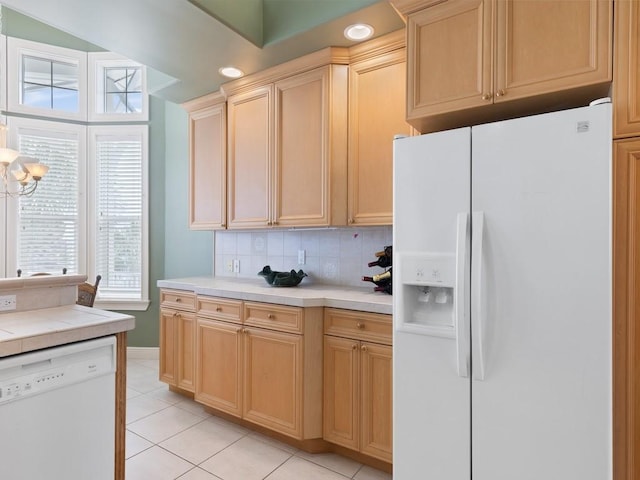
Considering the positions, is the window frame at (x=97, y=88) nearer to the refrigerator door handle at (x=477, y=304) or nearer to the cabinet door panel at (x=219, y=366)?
the cabinet door panel at (x=219, y=366)

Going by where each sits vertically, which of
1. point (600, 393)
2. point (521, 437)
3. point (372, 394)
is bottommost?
point (372, 394)

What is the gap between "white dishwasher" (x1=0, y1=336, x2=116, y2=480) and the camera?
125 cm

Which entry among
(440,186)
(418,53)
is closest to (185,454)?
(440,186)

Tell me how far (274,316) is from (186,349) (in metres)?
1.06

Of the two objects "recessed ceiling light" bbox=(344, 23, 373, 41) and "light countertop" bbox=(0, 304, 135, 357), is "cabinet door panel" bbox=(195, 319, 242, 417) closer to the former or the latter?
"light countertop" bbox=(0, 304, 135, 357)

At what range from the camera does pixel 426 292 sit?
1612mm

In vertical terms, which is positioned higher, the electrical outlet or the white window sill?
the electrical outlet

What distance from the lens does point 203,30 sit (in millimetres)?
2193

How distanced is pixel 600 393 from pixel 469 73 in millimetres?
1382

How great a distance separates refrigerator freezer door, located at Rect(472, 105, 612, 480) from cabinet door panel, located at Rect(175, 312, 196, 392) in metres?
2.17

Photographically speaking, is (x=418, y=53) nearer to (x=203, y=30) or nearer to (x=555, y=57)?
(x=555, y=57)

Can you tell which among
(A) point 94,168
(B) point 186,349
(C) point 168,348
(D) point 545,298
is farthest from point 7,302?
(A) point 94,168

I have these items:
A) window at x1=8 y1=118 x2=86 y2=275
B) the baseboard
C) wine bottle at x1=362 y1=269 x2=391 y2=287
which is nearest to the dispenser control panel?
wine bottle at x1=362 y1=269 x2=391 y2=287

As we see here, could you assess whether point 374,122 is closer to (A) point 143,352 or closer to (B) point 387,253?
(B) point 387,253
